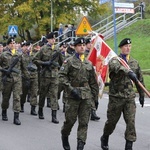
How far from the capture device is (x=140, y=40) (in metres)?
29.0

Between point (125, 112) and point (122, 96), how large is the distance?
265 mm

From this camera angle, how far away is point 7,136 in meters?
9.08

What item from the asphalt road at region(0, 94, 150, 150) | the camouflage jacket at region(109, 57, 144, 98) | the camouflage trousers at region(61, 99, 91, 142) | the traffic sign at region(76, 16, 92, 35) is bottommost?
the asphalt road at region(0, 94, 150, 150)

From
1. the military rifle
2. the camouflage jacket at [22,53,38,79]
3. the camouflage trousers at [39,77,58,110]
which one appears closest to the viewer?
the military rifle

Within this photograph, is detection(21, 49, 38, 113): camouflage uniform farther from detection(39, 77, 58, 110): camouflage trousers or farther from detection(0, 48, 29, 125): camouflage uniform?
detection(0, 48, 29, 125): camouflage uniform

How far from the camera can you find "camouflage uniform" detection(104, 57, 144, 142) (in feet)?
24.2

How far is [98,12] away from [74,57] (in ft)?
105

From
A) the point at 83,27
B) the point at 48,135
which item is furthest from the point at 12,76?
the point at 83,27

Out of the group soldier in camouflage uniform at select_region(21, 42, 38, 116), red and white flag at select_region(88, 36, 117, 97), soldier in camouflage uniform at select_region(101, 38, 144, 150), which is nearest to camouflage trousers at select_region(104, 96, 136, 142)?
soldier in camouflage uniform at select_region(101, 38, 144, 150)

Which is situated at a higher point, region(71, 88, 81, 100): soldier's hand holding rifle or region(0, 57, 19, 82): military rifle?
region(0, 57, 19, 82): military rifle

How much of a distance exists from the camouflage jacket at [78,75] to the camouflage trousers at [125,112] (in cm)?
43

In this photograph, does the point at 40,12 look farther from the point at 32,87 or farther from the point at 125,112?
the point at 125,112

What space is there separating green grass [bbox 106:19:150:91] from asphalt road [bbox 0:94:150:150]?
10.4 m

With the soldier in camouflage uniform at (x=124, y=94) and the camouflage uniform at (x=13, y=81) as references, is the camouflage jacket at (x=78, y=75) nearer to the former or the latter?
the soldier in camouflage uniform at (x=124, y=94)
